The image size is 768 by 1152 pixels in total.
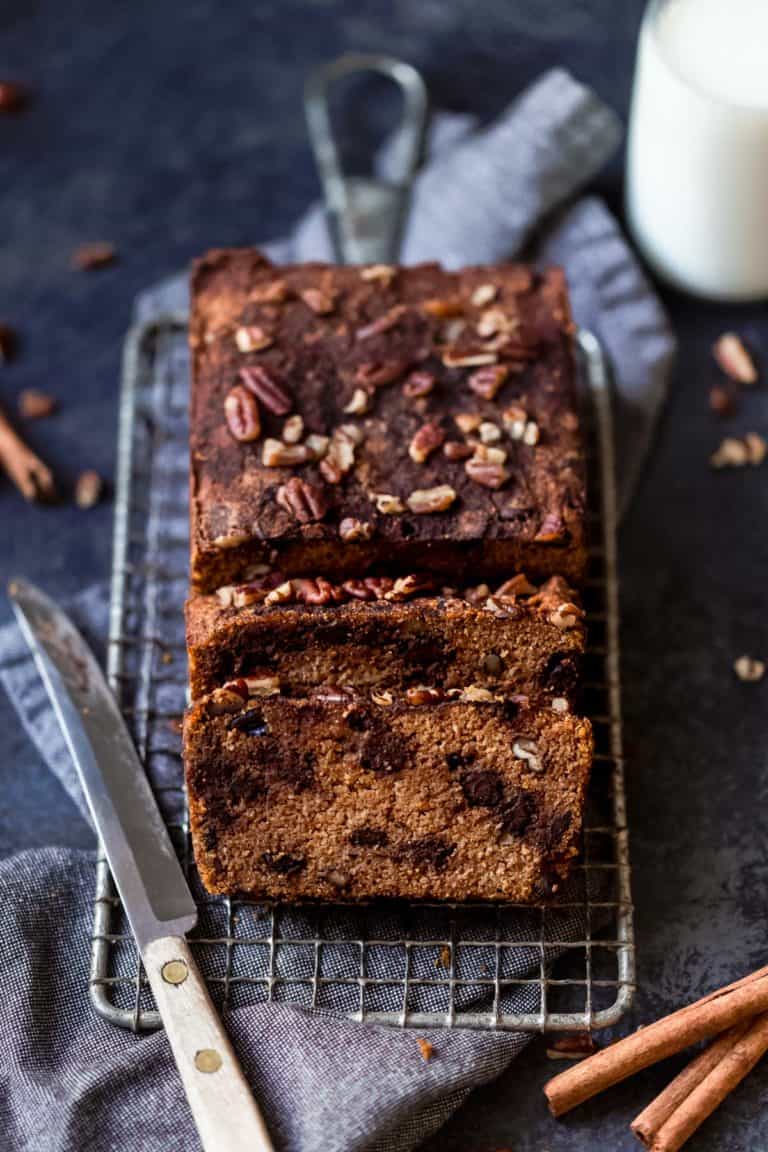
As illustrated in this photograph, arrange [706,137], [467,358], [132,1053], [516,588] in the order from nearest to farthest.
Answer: [132,1053], [516,588], [467,358], [706,137]

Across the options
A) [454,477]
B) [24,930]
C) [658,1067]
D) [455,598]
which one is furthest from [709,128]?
[24,930]

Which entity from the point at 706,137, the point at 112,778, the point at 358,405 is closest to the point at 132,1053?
the point at 112,778

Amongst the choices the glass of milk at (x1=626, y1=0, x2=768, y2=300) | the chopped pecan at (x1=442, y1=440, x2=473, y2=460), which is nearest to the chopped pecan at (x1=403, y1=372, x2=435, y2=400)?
the chopped pecan at (x1=442, y1=440, x2=473, y2=460)

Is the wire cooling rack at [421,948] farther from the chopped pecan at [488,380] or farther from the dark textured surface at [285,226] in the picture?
the chopped pecan at [488,380]

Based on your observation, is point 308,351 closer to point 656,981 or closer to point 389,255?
point 389,255

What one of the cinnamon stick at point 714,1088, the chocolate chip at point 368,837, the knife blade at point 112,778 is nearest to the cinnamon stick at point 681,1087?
the cinnamon stick at point 714,1088

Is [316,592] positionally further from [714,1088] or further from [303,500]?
[714,1088]
